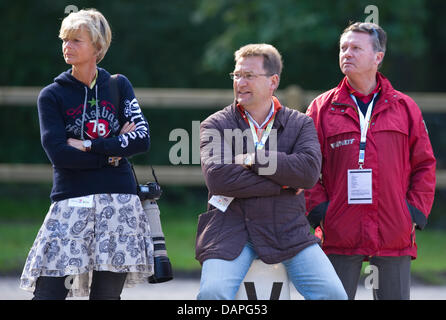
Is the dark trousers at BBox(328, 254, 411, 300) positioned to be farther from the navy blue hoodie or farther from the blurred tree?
the blurred tree

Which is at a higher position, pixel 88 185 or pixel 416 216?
pixel 88 185

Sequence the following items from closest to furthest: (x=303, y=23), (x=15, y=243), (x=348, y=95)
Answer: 1. (x=348, y=95)
2. (x=15, y=243)
3. (x=303, y=23)

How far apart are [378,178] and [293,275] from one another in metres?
0.80

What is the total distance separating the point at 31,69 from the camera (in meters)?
12.4

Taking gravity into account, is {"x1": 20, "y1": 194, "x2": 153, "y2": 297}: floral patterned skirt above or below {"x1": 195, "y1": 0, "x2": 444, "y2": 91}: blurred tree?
below

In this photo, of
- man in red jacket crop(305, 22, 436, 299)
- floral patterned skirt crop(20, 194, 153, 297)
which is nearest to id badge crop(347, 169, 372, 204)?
man in red jacket crop(305, 22, 436, 299)

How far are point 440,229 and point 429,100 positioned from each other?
8.03ft

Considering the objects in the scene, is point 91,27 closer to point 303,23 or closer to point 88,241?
point 88,241

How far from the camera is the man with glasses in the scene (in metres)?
4.13

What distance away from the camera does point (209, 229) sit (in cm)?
426

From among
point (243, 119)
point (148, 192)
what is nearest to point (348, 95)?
point (243, 119)

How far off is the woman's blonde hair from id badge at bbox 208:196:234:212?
3.45ft

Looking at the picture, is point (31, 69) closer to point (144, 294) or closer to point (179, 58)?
point (179, 58)

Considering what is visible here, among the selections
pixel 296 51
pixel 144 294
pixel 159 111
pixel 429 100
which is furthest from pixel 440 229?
pixel 144 294
